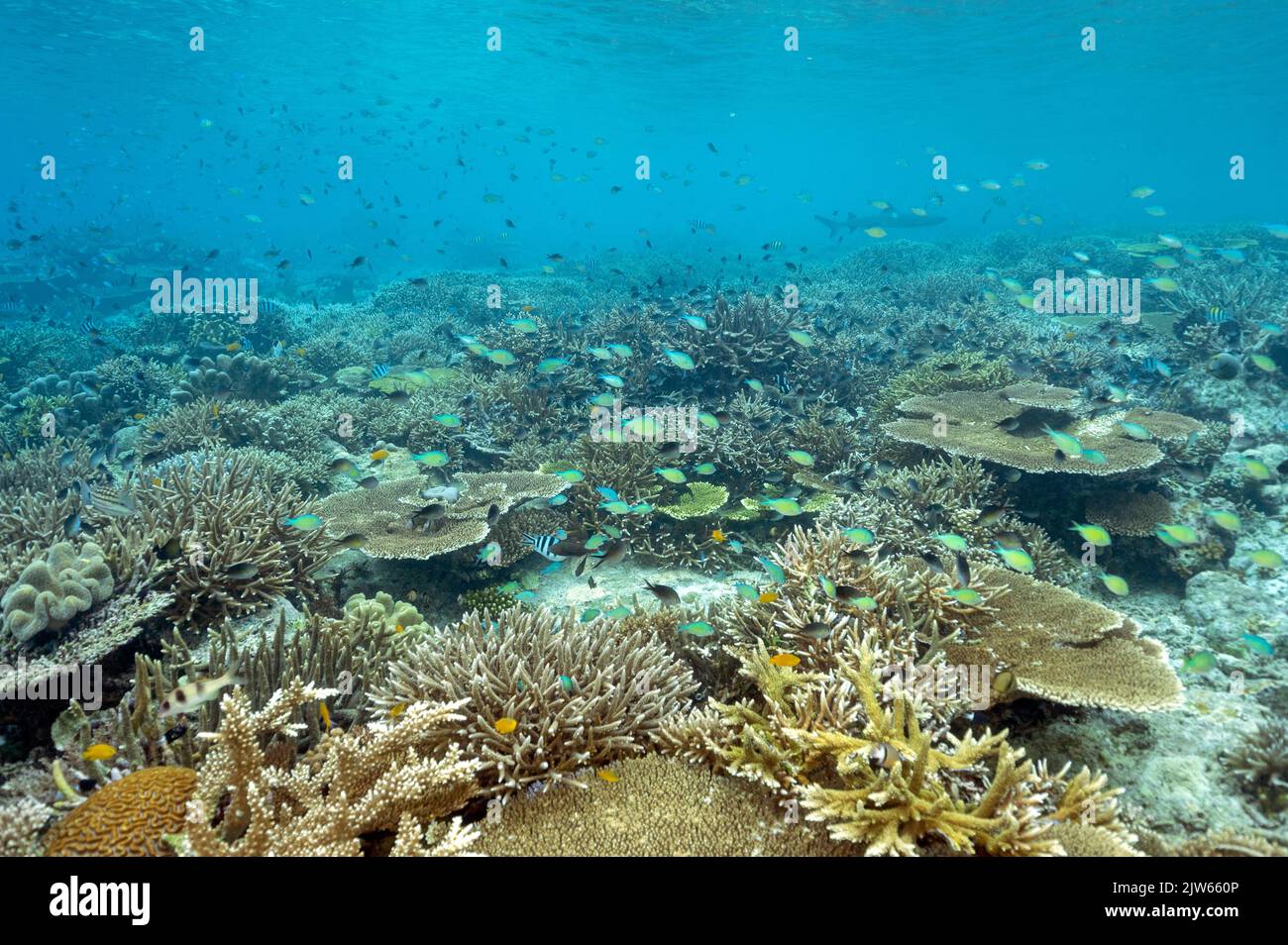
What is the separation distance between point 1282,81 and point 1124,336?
64.5m

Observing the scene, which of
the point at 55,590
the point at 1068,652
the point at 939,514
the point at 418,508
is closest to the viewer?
the point at 55,590

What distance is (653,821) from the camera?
3064 millimetres

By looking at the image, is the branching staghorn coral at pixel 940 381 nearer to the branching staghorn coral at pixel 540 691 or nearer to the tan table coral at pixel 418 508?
the tan table coral at pixel 418 508

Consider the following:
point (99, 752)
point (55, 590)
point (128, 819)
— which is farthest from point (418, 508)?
point (128, 819)

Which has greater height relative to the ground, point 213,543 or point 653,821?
point 213,543

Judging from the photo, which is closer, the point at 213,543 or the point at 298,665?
the point at 298,665

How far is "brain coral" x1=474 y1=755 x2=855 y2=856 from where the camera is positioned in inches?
115

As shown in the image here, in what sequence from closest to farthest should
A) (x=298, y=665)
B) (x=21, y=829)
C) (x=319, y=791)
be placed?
(x=21, y=829)
(x=319, y=791)
(x=298, y=665)

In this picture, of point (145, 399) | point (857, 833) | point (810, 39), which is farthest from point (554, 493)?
point (810, 39)

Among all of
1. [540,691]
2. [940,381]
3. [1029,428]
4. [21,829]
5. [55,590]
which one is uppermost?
[940,381]

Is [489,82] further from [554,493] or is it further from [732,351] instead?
[554,493]

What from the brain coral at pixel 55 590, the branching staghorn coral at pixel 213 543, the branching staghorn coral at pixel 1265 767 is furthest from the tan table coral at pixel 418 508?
the branching staghorn coral at pixel 1265 767

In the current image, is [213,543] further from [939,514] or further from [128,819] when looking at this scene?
[939,514]

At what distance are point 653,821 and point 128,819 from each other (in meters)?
2.34
